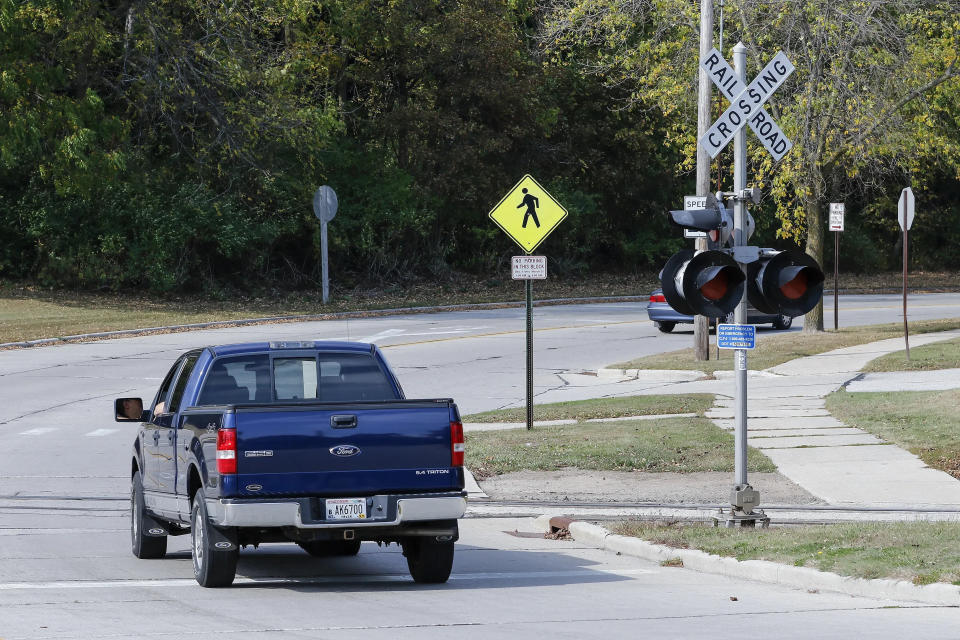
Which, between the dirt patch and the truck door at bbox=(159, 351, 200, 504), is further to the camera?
the dirt patch

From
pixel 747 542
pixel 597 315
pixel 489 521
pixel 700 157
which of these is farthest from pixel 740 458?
pixel 597 315

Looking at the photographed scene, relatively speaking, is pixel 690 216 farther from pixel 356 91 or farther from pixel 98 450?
pixel 356 91

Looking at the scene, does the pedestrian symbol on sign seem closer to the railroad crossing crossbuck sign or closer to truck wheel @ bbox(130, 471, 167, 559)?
the railroad crossing crossbuck sign

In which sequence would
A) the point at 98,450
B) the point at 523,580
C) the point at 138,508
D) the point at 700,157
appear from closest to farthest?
the point at 523,580, the point at 138,508, the point at 98,450, the point at 700,157

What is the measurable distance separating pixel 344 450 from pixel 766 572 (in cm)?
319

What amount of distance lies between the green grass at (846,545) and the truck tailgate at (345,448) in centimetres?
249

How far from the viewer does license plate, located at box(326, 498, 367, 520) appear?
29.9 feet

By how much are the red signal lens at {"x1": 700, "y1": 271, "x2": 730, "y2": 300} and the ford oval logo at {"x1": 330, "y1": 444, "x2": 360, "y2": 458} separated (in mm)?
3196

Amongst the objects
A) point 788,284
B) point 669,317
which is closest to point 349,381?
point 788,284

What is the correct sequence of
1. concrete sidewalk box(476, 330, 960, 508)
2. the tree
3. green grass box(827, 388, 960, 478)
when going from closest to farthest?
concrete sidewalk box(476, 330, 960, 508), green grass box(827, 388, 960, 478), the tree

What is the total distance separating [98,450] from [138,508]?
6145 millimetres

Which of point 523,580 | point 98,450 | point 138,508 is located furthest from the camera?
point 98,450

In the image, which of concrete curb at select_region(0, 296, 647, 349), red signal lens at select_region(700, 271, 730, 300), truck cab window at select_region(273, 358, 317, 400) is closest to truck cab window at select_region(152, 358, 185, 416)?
truck cab window at select_region(273, 358, 317, 400)

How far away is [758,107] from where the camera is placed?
11594mm
